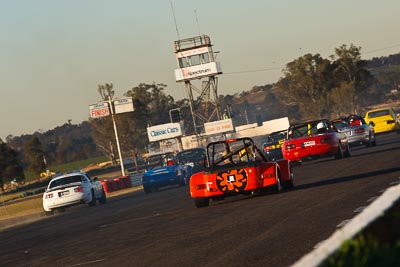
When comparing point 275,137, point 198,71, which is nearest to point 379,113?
point 275,137

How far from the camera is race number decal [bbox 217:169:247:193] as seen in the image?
1822 centimetres

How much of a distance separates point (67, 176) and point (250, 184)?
1435cm

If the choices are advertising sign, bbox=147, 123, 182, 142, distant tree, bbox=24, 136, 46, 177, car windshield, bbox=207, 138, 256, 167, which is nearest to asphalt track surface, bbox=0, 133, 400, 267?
car windshield, bbox=207, 138, 256, 167

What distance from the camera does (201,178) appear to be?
60.7 ft

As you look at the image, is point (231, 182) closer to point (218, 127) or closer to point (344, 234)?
point (344, 234)

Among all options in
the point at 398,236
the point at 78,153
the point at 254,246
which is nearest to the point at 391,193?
the point at 398,236

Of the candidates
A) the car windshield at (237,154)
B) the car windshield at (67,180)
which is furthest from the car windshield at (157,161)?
the car windshield at (237,154)

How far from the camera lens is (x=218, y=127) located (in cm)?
8981

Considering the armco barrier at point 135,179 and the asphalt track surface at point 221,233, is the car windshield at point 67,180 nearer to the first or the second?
the asphalt track surface at point 221,233

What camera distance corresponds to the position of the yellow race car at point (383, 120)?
1789 inches

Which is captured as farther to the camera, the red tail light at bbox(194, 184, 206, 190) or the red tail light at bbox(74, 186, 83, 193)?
the red tail light at bbox(74, 186, 83, 193)

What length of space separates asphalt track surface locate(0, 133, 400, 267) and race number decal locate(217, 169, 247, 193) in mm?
310

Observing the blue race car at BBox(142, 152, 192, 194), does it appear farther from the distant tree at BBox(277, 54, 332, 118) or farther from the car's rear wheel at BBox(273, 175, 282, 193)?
the distant tree at BBox(277, 54, 332, 118)

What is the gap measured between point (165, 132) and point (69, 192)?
63.8m
